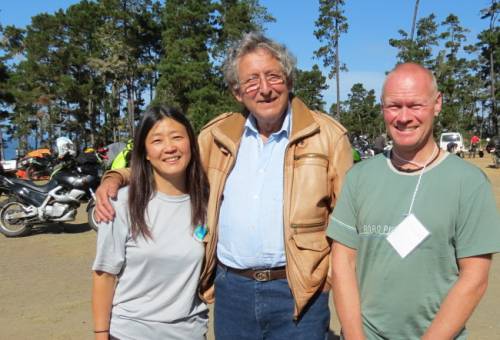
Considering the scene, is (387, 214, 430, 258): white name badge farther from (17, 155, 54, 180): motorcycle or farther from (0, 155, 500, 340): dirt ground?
(17, 155, 54, 180): motorcycle

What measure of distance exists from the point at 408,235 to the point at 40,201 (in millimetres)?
7131

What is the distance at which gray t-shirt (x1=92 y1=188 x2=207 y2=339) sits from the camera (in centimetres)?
193

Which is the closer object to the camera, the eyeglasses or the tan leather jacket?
the tan leather jacket

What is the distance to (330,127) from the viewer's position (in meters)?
2.11

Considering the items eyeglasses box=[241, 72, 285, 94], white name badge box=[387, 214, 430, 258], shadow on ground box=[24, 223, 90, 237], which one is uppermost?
eyeglasses box=[241, 72, 285, 94]

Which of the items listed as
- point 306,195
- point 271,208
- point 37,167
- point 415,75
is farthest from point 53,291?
point 37,167

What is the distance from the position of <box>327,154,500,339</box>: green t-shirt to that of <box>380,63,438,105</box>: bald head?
25cm

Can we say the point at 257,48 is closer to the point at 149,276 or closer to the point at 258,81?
the point at 258,81

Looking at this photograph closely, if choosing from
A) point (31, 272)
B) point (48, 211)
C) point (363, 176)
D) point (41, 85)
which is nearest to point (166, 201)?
point (363, 176)

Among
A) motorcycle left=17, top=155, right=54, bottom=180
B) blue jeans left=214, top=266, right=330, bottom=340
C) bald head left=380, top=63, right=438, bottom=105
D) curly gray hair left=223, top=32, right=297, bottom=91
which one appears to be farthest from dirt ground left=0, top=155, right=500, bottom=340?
motorcycle left=17, top=155, right=54, bottom=180

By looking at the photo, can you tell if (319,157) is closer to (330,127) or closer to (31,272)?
(330,127)

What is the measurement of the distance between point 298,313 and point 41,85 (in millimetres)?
34284

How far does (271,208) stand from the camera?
2.07 m

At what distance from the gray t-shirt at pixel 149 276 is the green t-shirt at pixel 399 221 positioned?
0.68m
